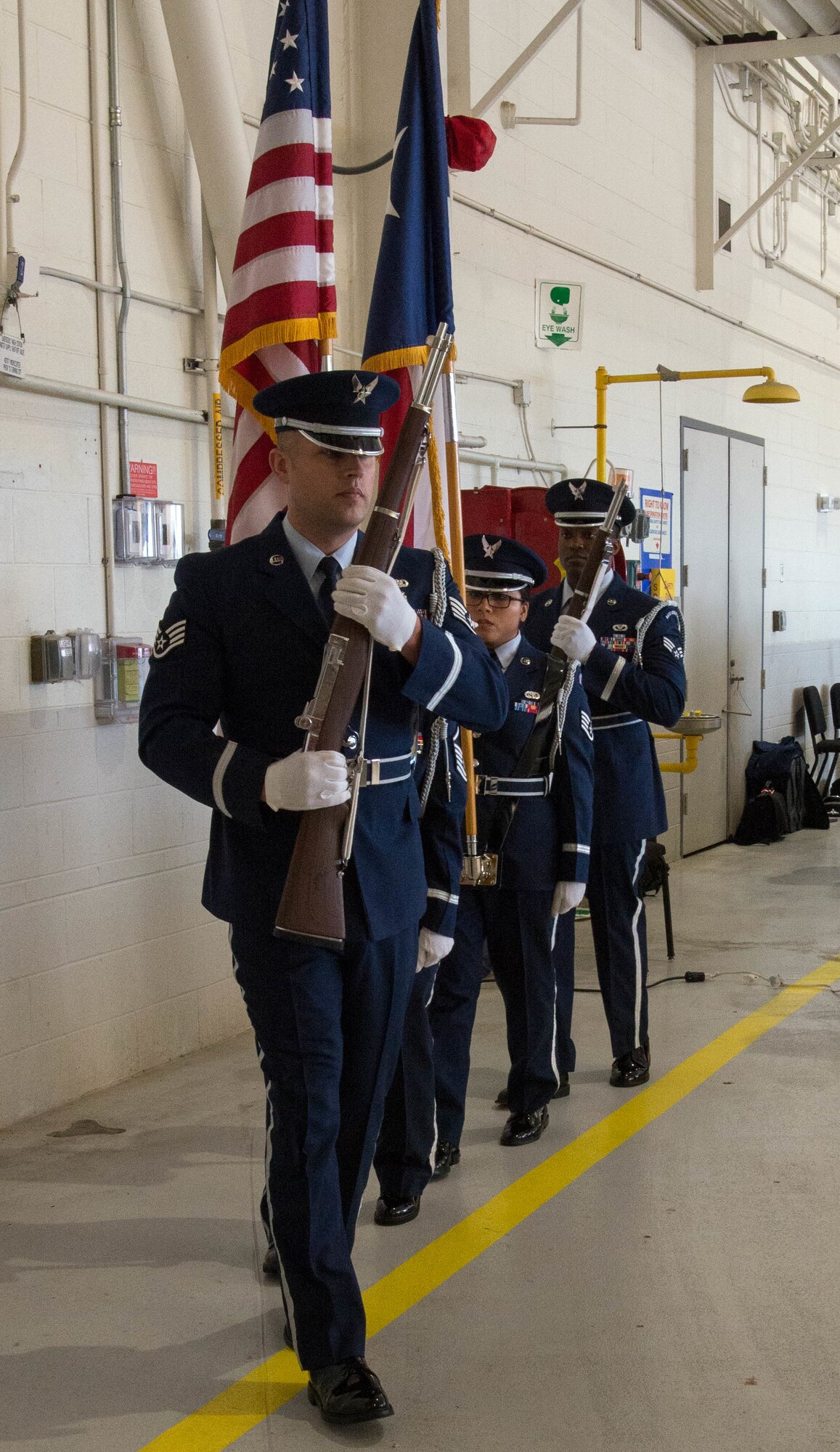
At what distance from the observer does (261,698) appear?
2.18 metres

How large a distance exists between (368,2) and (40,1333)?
4365mm

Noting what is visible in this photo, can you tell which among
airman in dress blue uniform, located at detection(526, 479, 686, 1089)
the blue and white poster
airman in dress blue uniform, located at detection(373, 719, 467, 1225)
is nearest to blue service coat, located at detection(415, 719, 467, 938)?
airman in dress blue uniform, located at detection(373, 719, 467, 1225)

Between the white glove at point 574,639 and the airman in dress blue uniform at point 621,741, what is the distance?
0.15 m

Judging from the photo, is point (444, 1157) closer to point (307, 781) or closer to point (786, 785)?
point (307, 781)

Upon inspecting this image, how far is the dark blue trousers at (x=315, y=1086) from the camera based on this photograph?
212 cm

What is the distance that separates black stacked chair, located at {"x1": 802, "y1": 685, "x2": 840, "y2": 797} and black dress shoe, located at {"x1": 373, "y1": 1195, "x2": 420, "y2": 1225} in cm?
667

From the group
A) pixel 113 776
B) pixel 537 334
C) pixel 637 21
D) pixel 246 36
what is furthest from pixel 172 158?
pixel 637 21

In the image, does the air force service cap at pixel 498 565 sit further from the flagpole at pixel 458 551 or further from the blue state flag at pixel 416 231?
the blue state flag at pixel 416 231

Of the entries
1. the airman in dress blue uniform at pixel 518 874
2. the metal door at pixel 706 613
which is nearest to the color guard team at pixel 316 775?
the airman in dress blue uniform at pixel 518 874

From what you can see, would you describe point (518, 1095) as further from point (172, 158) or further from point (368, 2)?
point (368, 2)

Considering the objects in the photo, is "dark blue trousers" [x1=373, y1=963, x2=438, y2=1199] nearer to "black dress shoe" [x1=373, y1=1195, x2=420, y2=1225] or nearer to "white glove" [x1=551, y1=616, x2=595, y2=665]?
"black dress shoe" [x1=373, y1=1195, x2=420, y2=1225]

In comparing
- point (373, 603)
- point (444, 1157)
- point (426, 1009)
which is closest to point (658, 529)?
point (444, 1157)

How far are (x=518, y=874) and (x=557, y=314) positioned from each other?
3.55 m

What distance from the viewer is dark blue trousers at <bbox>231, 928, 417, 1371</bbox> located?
212 cm
